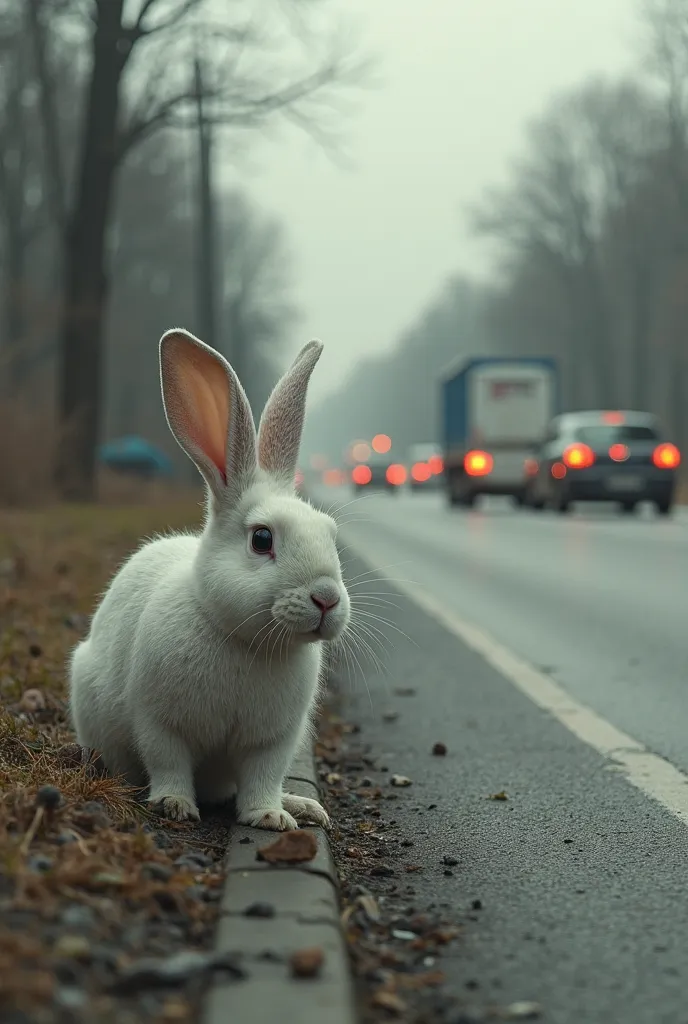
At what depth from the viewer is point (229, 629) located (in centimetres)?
414

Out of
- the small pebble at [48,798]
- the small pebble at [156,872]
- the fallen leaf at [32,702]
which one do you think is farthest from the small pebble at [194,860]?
the fallen leaf at [32,702]

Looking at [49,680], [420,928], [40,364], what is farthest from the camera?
[40,364]

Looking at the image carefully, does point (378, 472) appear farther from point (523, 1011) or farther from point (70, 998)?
point (70, 998)

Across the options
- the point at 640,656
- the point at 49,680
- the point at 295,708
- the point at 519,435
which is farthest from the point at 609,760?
the point at 519,435

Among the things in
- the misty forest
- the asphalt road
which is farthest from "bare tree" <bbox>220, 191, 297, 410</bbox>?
the asphalt road

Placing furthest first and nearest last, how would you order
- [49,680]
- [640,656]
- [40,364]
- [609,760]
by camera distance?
[40,364], [640,656], [49,680], [609,760]

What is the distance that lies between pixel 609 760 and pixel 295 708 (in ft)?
6.28

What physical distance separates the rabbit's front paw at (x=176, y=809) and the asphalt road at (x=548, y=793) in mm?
650

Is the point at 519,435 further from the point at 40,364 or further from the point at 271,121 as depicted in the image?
the point at 40,364

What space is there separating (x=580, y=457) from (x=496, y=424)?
26.4 feet

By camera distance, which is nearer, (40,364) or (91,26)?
(91,26)

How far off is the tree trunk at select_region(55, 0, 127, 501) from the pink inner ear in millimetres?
19141

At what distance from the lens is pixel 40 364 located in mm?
51250

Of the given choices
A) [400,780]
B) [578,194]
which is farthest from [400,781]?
[578,194]
